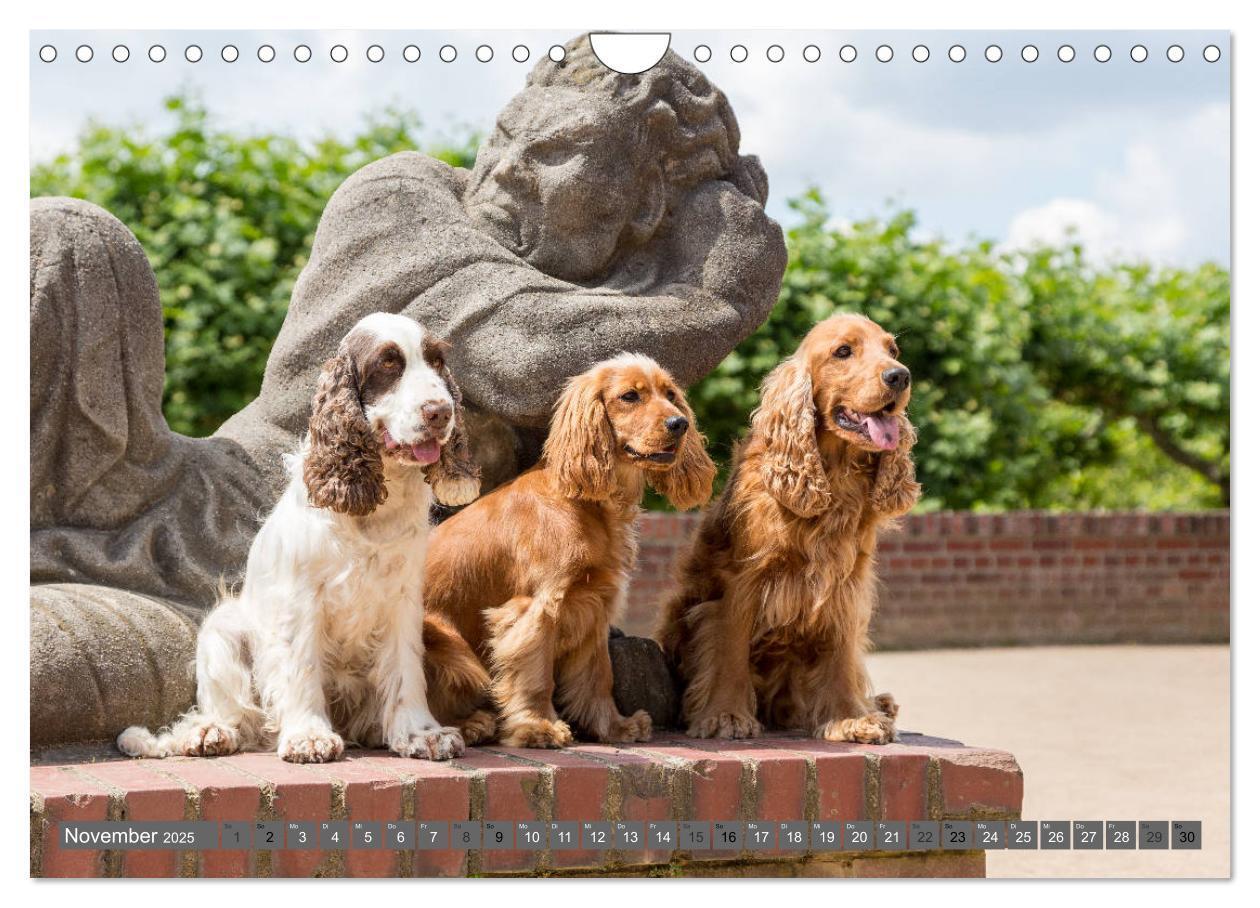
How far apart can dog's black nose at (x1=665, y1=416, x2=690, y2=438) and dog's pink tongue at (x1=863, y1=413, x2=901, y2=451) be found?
631mm

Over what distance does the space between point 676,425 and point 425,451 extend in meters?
0.77

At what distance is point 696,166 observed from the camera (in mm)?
5316

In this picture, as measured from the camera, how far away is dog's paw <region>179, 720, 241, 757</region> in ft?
13.9

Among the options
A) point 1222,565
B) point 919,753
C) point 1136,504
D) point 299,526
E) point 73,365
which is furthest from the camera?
point 1136,504

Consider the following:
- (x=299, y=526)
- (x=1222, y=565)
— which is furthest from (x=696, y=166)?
(x=1222, y=565)

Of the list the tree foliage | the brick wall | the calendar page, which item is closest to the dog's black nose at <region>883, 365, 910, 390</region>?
the calendar page

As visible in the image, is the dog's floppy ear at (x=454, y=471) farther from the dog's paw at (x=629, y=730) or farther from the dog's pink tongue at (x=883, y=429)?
the dog's pink tongue at (x=883, y=429)

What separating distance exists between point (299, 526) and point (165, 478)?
1117mm

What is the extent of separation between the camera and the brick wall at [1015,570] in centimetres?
1238

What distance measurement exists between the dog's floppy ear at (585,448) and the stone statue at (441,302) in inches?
21.3

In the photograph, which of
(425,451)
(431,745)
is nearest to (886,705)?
(431,745)

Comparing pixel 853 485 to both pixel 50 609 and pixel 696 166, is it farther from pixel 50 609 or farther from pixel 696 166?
pixel 50 609

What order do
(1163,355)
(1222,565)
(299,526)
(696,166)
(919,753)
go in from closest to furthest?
(299,526), (919,753), (696,166), (1222,565), (1163,355)

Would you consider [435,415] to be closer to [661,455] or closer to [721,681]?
[661,455]
